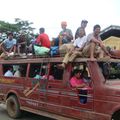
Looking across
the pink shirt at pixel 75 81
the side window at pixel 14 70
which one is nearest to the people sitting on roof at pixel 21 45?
the side window at pixel 14 70

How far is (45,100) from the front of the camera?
984 cm

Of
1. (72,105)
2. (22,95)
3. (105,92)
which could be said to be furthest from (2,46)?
(105,92)

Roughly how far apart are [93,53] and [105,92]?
1.04 metres

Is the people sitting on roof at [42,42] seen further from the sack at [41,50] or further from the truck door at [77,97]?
the truck door at [77,97]

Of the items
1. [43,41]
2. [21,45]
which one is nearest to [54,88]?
[43,41]

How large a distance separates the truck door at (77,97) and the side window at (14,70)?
258cm

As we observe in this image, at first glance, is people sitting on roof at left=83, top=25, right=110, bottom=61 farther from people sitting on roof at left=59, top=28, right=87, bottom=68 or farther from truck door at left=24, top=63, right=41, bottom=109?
truck door at left=24, top=63, right=41, bottom=109

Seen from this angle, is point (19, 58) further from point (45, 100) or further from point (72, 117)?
point (72, 117)

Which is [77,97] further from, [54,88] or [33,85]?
[33,85]

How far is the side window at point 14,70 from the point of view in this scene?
11394 millimetres

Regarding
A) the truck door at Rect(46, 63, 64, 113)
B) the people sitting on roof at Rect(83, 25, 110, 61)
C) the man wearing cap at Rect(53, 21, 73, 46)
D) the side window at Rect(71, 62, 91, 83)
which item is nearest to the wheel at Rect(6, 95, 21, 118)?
the truck door at Rect(46, 63, 64, 113)

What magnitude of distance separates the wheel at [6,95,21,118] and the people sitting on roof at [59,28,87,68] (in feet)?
8.83

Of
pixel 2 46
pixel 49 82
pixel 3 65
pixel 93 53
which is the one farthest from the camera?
pixel 2 46

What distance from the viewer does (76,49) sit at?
8.98m
